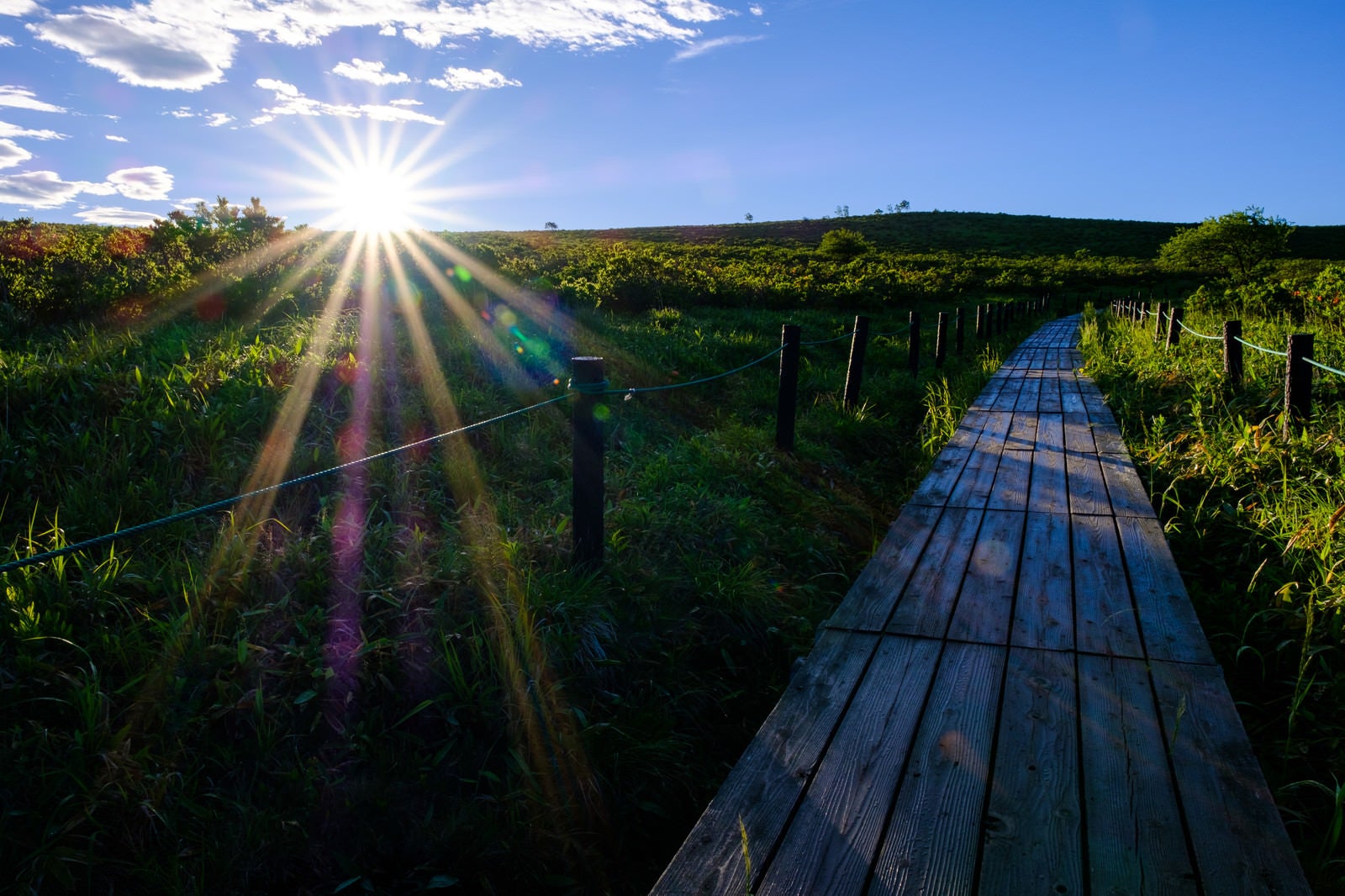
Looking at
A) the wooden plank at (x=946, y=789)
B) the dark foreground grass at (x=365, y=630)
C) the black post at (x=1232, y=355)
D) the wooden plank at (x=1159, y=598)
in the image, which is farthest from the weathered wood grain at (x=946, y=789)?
the black post at (x=1232, y=355)

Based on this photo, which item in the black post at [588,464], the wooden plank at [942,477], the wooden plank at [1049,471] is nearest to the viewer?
the black post at [588,464]

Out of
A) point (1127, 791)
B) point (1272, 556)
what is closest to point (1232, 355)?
point (1272, 556)

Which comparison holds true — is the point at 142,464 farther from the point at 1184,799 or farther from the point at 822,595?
the point at 1184,799

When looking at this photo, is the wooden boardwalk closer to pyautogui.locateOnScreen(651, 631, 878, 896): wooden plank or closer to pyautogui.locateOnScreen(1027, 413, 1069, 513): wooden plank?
pyautogui.locateOnScreen(651, 631, 878, 896): wooden plank

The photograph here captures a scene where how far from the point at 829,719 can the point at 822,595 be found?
1624 mm

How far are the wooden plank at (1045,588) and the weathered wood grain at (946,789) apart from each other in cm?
34

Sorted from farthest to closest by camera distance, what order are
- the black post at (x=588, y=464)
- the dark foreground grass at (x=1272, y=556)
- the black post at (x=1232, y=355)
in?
1. the black post at (x=1232, y=355)
2. the black post at (x=588, y=464)
3. the dark foreground grass at (x=1272, y=556)

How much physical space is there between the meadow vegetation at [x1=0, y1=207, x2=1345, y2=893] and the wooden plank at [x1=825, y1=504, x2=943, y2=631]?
1.13ft

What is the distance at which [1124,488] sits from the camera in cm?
503

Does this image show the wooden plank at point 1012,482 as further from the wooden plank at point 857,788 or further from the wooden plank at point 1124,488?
the wooden plank at point 857,788

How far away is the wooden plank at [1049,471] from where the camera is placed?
4801mm

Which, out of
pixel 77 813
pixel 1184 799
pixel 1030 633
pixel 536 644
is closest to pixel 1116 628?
pixel 1030 633

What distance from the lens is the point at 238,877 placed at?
2156mm

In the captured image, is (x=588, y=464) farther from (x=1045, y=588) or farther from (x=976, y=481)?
(x=976, y=481)
